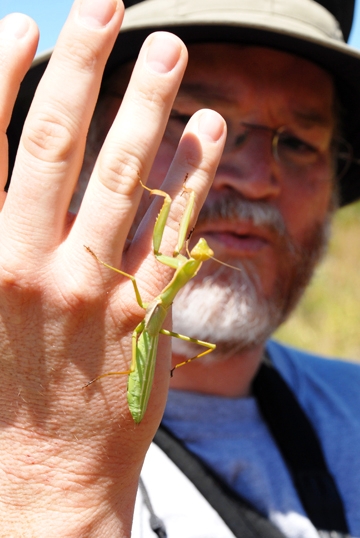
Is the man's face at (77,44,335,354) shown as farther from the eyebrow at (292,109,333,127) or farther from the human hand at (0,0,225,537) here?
the human hand at (0,0,225,537)

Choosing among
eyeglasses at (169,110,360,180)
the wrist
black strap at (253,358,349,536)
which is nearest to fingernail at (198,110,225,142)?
the wrist

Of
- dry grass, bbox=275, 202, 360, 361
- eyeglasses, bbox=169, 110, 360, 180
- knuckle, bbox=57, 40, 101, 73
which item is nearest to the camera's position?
knuckle, bbox=57, 40, 101, 73

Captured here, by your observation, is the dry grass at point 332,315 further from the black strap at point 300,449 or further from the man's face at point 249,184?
the man's face at point 249,184

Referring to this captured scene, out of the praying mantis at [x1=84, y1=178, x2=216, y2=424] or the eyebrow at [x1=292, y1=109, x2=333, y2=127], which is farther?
the eyebrow at [x1=292, y1=109, x2=333, y2=127]

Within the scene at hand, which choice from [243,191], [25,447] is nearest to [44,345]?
[25,447]

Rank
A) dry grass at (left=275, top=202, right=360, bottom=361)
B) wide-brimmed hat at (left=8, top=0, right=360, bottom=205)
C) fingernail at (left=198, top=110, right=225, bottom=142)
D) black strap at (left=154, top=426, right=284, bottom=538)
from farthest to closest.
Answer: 1. dry grass at (left=275, top=202, right=360, bottom=361)
2. wide-brimmed hat at (left=8, top=0, right=360, bottom=205)
3. black strap at (left=154, top=426, right=284, bottom=538)
4. fingernail at (left=198, top=110, right=225, bottom=142)

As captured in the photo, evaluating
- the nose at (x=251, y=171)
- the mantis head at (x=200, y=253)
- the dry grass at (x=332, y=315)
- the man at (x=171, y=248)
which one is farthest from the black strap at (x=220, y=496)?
the dry grass at (x=332, y=315)

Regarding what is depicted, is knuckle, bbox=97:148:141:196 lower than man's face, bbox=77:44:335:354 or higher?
higher

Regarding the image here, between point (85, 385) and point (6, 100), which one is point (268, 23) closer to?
point (6, 100)
